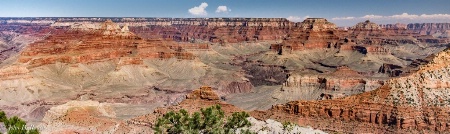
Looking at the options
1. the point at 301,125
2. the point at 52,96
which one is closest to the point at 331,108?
the point at 301,125

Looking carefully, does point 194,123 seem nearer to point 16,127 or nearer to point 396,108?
point 16,127

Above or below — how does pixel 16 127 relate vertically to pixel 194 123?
above

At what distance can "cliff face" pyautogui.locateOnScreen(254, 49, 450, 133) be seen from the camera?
173ft

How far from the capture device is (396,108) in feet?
177

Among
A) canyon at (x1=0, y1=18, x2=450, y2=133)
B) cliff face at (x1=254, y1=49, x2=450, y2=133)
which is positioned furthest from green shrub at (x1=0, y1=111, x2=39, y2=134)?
cliff face at (x1=254, y1=49, x2=450, y2=133)

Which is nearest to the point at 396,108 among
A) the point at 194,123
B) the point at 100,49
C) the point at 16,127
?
the point at 194,123

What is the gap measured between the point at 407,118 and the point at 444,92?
6.75 metres

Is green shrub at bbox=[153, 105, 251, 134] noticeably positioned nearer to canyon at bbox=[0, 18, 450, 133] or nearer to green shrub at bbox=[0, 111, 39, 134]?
green shrub at bbox=[0, 111, 39, 134]

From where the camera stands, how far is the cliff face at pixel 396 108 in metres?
52.7

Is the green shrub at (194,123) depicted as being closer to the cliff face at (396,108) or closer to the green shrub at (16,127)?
the green shrub at (16,127)

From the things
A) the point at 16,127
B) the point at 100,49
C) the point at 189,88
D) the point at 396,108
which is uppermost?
the point at 16,127

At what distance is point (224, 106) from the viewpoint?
68.2 metres

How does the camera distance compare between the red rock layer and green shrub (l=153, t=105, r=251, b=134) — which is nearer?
green shrub (l=153, t=105, r=251, b=134)

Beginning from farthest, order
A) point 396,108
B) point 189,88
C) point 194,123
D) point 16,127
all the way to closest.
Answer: point 189,88 → point 396,108 → point 194,123 → point 16,127
